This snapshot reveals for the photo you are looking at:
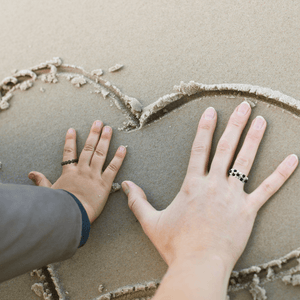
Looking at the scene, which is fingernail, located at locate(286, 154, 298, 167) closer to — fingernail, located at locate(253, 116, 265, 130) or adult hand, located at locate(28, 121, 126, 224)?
fingernail, located at locate(253, 116, 265, 130)

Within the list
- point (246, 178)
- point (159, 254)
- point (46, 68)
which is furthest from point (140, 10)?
point (159, 254)

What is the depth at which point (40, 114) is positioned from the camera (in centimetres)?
108

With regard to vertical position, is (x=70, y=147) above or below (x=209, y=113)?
below

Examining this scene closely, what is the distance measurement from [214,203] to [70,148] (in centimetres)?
61

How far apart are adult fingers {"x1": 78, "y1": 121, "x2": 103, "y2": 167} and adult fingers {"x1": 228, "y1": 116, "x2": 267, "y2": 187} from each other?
538 mm

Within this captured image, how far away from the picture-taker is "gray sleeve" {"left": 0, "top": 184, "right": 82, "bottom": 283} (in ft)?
2.12

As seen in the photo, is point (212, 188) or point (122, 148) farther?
point (122, 148)

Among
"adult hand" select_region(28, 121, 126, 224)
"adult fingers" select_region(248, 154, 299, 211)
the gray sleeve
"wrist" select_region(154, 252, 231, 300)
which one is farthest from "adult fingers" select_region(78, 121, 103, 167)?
"adult fingers" select_region(248, 154, 299, 211)

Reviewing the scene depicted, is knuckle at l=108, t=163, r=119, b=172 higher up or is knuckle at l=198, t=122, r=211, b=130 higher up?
knuckle at l=198, t=122, r=211, b=130

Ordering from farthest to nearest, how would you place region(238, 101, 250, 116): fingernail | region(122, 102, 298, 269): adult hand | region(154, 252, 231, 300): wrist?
region(238, 101, 250, 116): fingernail, region(122, 102, 298, 269): adult hand, region(154, 252, 231, 300): wrist

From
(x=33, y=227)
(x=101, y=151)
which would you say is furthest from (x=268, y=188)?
(x=33, y=227)

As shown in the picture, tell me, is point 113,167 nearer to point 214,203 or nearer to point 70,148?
point 70,148

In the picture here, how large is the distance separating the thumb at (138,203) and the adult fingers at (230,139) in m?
0.26

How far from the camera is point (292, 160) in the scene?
84 cm
